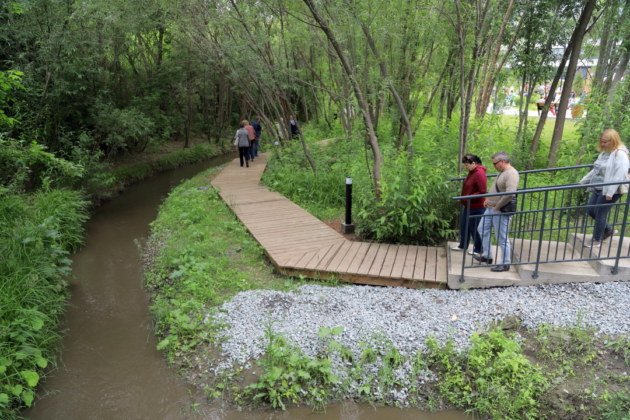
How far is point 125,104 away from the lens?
15.8m

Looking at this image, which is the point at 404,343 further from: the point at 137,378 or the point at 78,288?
the point at 78,288

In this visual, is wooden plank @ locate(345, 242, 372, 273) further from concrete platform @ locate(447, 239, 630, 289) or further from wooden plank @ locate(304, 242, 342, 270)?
concrete platform @ locate(447, 239, 630, 289)

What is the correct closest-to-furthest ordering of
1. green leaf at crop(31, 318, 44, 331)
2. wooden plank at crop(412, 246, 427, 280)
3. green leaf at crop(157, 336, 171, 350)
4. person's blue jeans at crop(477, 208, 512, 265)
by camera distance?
green leaf at crop(31, 318, 44, 331) < green leaf at crop(157, 336, 171, 350) < person's blue jeans at crop(477, 208, 512, 265) < wooden plank at crop(412, 246, 427, 280)

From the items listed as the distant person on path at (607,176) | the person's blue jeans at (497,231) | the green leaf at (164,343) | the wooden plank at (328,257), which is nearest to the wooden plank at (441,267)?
the person's blue jeans at (497,231)

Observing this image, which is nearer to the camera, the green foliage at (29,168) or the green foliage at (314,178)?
the green foliage at (29,168)

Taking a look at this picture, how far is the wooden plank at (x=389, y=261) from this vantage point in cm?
590

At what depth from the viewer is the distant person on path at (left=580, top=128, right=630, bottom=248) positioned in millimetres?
5250

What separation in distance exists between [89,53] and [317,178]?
695 cm

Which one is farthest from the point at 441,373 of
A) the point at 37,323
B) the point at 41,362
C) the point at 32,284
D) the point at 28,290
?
the point at 32,284

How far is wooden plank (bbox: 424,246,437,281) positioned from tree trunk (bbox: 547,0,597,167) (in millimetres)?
4613

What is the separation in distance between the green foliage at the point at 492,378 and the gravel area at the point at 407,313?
201 millimetres

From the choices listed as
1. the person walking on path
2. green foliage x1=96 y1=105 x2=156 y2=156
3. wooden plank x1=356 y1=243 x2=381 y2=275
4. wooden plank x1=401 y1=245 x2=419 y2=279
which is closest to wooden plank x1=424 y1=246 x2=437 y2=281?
wooden plank x1=401 y1=245 x2=419 y2=279

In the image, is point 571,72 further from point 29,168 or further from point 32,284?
point 29,168

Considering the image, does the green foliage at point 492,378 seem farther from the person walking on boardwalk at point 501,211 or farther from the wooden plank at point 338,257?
the wooden plank at point 338,257
